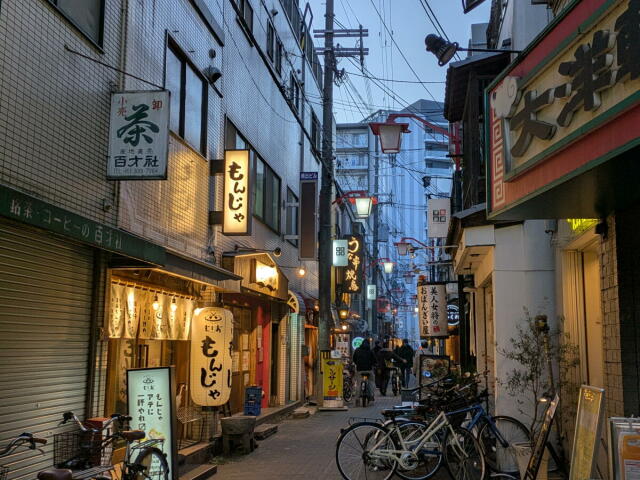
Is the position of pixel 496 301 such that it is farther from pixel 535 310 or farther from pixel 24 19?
pixel 24 19

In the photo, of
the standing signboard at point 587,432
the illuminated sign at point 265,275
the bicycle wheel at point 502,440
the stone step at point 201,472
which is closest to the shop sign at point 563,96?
the standing signboard at point 587,432

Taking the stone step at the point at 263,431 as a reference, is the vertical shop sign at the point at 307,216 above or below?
above

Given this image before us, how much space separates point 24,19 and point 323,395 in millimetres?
16485

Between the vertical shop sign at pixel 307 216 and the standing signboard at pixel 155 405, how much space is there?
12983mm

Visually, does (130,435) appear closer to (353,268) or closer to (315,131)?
(315,131)

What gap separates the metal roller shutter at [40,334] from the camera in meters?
7.28

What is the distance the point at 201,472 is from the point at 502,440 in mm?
4765

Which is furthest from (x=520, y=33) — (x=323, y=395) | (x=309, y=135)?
(x=309, y=135)

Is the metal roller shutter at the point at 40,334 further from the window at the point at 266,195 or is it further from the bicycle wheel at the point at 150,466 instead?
the window at the point at 266,195

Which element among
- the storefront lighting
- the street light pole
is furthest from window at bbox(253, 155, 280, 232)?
the storefront lighting

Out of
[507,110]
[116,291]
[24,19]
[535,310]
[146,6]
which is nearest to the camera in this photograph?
[24,19]

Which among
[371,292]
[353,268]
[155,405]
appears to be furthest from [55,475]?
[371,292]

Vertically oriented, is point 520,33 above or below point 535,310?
above

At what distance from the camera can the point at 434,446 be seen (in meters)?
10.1
